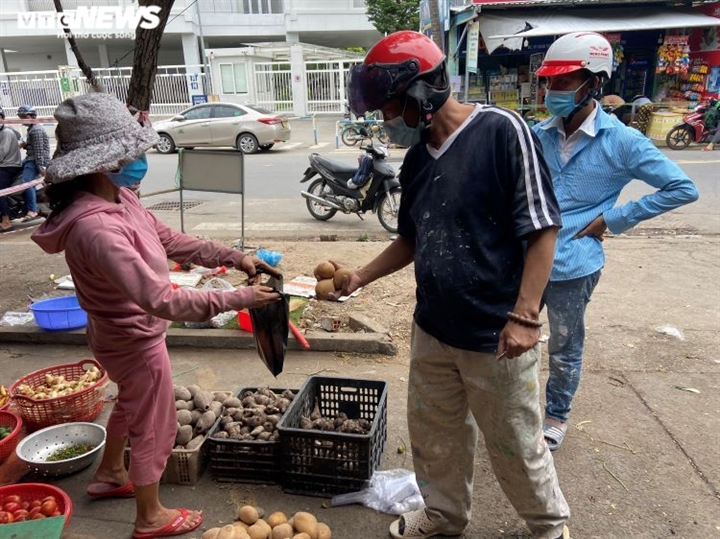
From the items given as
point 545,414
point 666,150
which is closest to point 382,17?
point 666,150

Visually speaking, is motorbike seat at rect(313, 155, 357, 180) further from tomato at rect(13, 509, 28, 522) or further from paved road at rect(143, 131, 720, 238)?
tomato at rect(13, 509, 28, 522)

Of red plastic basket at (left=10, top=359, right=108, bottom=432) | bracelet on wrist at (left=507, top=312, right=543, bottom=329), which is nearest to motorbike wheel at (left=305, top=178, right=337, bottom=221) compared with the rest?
red plastic basket at (left=10, top=359, right=108, bottom=432)

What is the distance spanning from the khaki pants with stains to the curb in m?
1.83

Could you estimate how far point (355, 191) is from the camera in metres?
7.93

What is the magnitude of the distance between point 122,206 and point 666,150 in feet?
51.0

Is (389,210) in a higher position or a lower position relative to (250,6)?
lower

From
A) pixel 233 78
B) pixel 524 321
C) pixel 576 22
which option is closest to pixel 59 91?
pixel 233 78

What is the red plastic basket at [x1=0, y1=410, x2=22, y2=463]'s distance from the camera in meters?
2.93

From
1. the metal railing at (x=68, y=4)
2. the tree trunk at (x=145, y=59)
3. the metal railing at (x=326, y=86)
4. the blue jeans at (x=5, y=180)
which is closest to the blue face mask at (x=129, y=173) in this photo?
the tree trunk at (x=145, y=59)

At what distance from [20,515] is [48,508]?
112 millimetres

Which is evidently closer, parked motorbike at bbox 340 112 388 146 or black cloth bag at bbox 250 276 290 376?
black cloth bag at bbox 250 276 290 376

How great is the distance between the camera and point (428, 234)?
2.05 m

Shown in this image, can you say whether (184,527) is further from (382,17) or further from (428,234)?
(382,17)

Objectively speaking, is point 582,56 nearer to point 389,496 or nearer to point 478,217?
point 478,217
